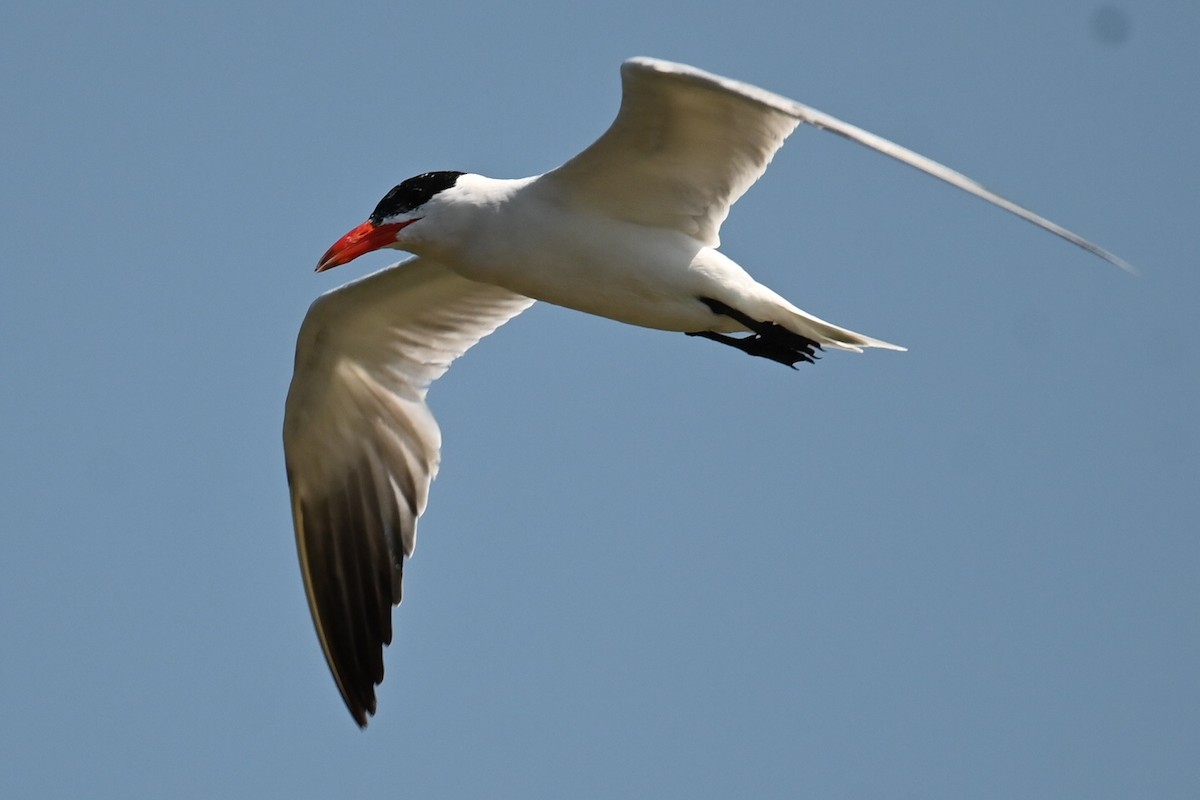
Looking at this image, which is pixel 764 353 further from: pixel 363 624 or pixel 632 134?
pixel 363 624

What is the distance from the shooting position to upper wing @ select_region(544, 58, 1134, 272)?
28.4ft

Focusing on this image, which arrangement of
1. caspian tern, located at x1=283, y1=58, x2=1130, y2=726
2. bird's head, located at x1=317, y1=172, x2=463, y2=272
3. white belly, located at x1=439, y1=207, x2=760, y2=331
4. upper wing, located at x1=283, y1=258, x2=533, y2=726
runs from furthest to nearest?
upper wing, located at x1=283, y1=258, x2=533, y2=726, bird's head, located at x1=317, y1=172, x2=463, y2=272, white belly, located at x1=439, y1=207, x2=760, y2=331, caspian tern, located at x1=283, y1=58, x2=1130, y2=726

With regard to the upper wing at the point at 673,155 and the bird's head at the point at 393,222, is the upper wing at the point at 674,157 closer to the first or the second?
the upper wing at the point at 673,155

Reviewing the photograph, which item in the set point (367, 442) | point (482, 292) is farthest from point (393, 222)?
point (367, 442)

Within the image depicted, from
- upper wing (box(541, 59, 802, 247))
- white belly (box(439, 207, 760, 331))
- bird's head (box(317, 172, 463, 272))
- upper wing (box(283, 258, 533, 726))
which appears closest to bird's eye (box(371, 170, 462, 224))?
bird's head (box(317, 172, 463, 272))

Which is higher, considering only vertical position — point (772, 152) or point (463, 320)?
point (772, 152)

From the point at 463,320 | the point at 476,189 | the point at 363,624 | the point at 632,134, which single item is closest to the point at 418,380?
the point at 463,320

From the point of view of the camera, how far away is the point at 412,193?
9719 mm

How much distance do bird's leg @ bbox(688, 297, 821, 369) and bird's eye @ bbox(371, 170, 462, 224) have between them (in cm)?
164

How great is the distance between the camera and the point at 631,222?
31.8ft

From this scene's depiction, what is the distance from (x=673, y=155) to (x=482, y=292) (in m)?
2.61

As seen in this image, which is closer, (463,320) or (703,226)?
(703,226)

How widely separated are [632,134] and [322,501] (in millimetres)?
3954

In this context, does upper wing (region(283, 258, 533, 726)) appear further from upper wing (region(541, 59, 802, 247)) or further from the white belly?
upper wing (region(541, 59, 802, 247))
